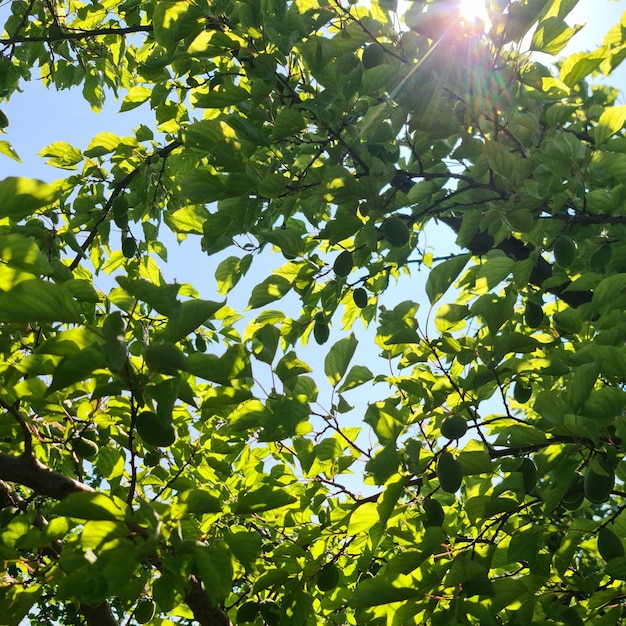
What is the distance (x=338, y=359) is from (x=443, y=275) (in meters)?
0.41

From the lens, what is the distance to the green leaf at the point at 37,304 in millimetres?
1134

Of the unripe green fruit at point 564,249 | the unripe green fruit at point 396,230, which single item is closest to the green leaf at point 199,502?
the unripe green fruit at point 396,230

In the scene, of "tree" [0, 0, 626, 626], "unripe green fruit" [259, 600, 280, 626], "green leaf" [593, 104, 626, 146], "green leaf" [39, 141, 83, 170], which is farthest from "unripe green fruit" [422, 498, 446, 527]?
"green leaf" [39, 141, 83, 170]

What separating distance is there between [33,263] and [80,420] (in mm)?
996

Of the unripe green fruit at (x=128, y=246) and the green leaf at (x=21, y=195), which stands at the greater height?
the unripe green fruit at (x=128, y=246)

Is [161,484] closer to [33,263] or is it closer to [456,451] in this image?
[456,451]

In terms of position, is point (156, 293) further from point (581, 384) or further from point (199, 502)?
point (581, 384)

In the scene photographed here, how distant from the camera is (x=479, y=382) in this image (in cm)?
179

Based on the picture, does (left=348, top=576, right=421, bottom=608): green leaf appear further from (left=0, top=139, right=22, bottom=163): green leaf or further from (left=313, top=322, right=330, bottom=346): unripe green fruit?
(left=0, top=139, right=22, bottom=163): green leaf

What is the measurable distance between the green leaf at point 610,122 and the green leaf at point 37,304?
1659 mm

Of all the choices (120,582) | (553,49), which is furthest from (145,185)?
(120,582)

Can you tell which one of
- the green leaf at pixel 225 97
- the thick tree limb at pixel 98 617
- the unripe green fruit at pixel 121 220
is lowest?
the thick tree limb at pixel 98 617

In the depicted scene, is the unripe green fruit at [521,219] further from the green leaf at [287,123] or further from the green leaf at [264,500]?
the green leaf at [264,500]

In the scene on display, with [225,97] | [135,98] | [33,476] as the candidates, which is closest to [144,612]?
[33,476]
